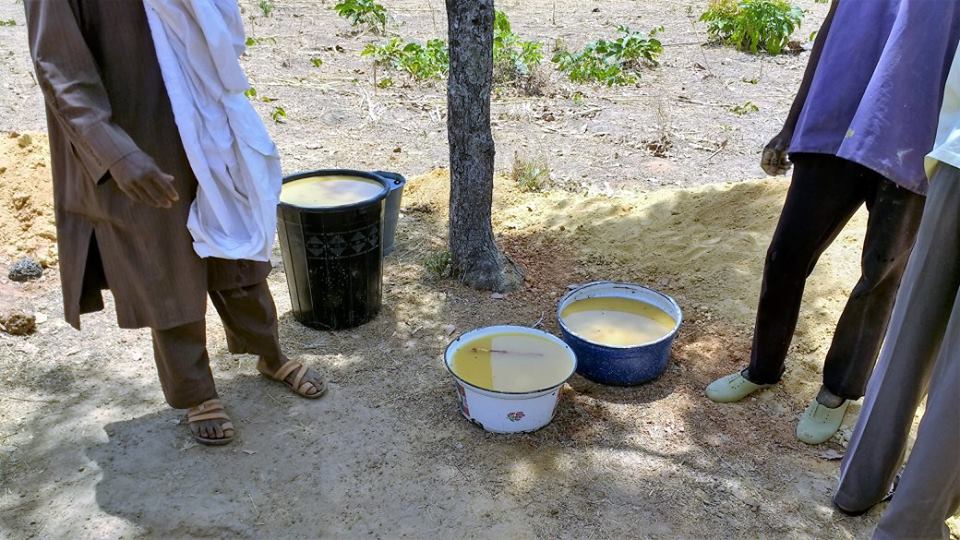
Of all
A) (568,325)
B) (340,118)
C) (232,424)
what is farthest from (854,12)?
(340,118)

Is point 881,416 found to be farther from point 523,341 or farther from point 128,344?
point 128,344

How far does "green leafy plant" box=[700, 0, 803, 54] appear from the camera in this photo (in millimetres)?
8452

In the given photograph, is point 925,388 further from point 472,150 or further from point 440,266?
point 440,266

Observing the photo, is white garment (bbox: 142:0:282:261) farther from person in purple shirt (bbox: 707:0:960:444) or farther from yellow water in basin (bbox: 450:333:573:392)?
person in purple shirt (bbox: 707:0:960:444)

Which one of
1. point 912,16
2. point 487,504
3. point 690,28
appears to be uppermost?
point 912,16

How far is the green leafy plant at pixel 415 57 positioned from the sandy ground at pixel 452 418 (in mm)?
2395

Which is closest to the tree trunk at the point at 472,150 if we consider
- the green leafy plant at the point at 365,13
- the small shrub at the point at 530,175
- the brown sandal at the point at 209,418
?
the small shrub at the point at 530,175

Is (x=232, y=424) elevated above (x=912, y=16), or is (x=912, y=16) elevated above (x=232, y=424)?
(x=912, y=16)

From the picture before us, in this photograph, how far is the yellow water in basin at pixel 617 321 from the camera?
3438mm

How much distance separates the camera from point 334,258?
3580 millimetres

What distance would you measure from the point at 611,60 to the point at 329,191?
501 centimetres

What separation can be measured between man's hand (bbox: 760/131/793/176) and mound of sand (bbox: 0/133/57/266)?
373 centimetres

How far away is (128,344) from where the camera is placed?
365 centimetres

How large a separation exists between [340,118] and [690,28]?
5231mm
